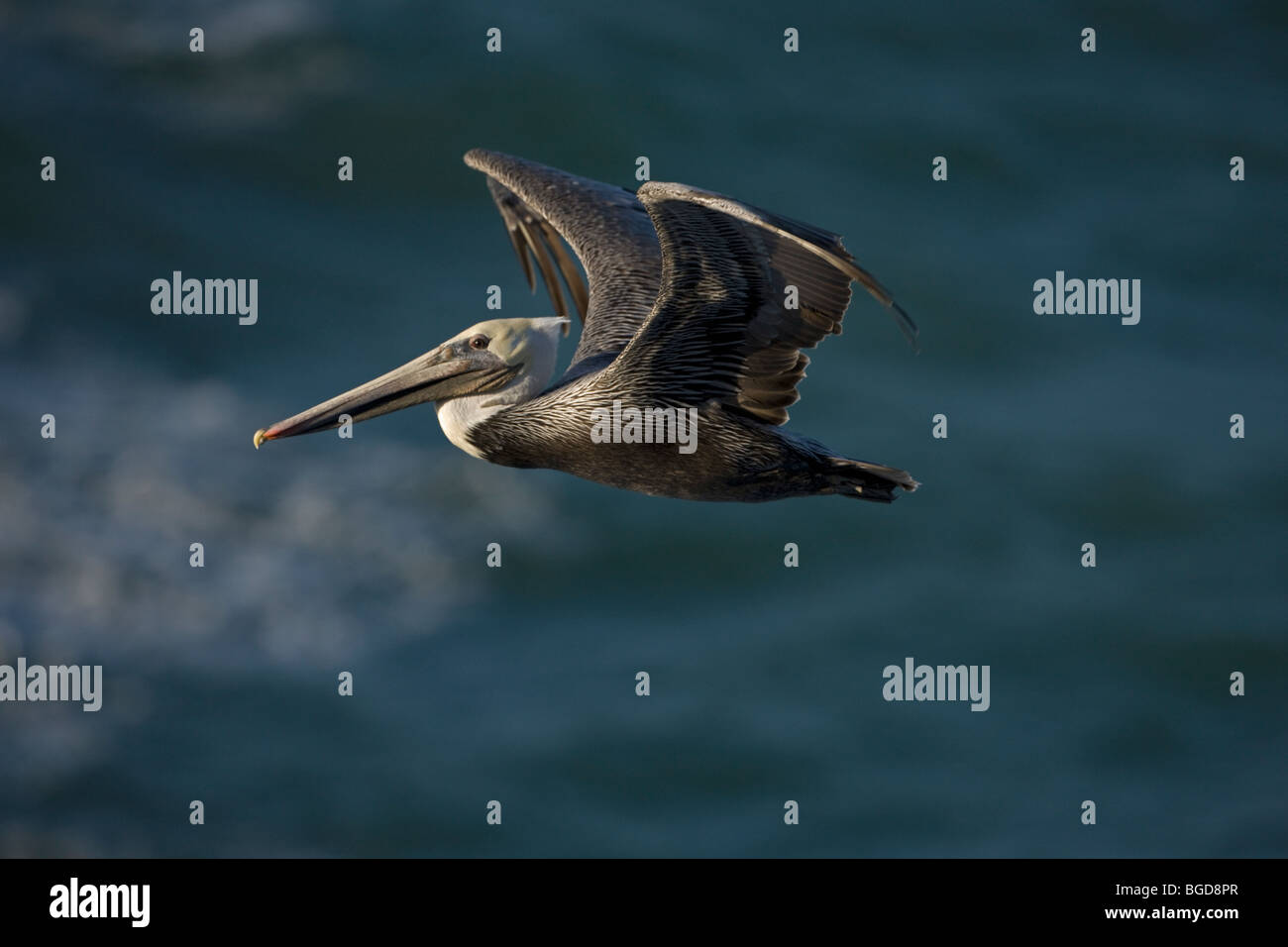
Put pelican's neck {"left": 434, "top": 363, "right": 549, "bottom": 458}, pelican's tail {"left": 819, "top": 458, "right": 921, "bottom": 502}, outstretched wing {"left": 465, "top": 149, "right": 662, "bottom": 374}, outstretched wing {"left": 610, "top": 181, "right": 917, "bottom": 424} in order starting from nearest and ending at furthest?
outstretched wing {"left": 610, "top": 181, "right": 917, "bottom": 424} < pelican's tail {"left": 819, "top": 458, "right": 921, "bottom": 502} < pelican's neck {"left": 434, "top": 363, "right": 549, "bottom": 458} < outstretched wing {"left": 465, "top": 149, "right": 662, "bottom": 374}

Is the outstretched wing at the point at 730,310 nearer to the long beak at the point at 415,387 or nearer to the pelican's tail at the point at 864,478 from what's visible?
the pelican's tail at the point at 864,478

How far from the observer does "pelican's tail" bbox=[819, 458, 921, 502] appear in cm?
1159

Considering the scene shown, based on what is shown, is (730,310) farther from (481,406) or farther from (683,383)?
(481,406)

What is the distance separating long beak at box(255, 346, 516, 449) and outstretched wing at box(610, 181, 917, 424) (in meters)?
1.12

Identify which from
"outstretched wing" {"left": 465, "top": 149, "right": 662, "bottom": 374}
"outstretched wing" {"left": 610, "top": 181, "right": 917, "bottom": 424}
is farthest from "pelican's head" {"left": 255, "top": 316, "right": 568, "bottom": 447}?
"outstretched wing" {"left": 610, "top": 181, "right": 917, "bottom": 424}

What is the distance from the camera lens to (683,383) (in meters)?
11.4

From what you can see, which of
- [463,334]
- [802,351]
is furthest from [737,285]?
[463,334]

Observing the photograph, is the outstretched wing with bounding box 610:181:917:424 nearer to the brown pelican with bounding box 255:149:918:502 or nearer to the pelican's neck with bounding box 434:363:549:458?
the brown pelican with bounding box 255:149:918:502

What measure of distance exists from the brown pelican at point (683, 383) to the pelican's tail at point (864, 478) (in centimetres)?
1

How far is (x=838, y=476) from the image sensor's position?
11.7 meters

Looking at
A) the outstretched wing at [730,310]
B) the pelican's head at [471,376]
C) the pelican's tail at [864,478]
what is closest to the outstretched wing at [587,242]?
the pelican's head at [471,376]

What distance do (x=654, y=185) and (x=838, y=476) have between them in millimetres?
2376

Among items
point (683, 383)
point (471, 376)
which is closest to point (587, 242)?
point (471, 376)
